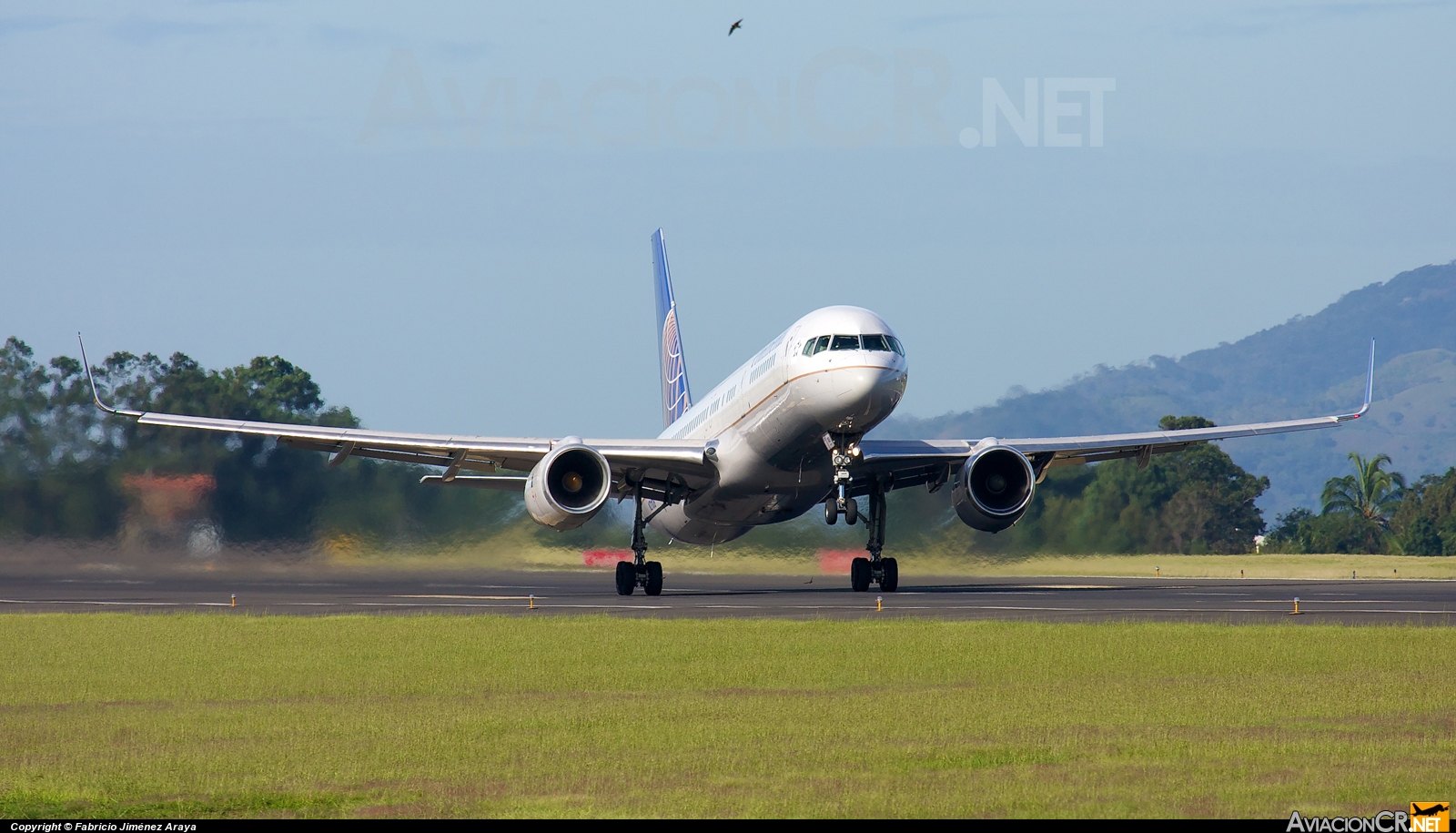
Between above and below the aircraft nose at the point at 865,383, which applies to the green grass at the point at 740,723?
below

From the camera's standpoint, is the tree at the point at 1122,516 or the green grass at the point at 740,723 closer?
the green grass at the point at 740,723

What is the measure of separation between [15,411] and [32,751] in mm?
37222

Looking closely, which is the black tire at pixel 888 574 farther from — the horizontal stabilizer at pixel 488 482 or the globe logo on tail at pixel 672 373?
the globe logo on tail at pixel 672 373

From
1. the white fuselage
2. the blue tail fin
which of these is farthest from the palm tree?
the white fuselage

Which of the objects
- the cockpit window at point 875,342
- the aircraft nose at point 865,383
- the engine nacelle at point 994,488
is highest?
the cockpit window at point 875,342

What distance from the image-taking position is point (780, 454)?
113ft

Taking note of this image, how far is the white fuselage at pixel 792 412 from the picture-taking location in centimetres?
3175

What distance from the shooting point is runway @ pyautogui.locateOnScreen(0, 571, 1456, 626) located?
27938 millimetres

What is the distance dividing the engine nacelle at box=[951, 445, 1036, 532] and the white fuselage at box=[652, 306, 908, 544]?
309cm

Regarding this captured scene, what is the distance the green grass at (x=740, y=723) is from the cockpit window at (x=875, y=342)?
9.13m

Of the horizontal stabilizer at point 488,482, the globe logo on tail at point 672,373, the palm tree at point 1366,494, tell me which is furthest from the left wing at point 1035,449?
the palm tree at point 1366,494

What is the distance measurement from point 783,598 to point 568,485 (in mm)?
5289

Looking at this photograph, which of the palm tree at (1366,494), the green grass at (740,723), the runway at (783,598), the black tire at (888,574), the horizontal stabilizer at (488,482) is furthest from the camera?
the palm tree at (1366,494)

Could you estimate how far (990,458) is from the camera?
3597cm
